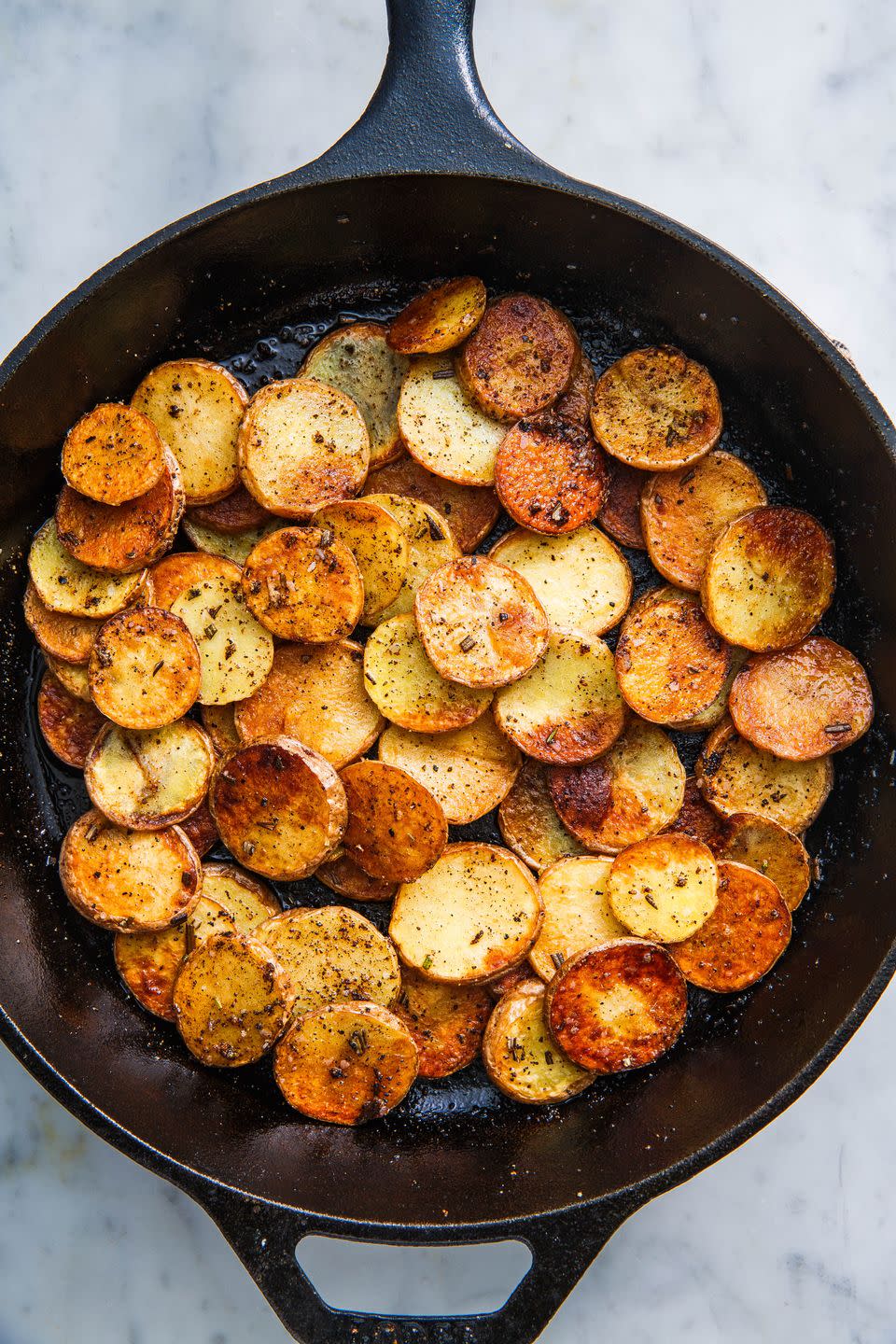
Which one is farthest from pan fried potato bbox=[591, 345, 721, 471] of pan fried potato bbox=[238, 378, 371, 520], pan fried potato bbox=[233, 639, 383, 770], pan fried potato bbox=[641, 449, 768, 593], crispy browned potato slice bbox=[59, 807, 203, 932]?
crispy browned potato slice bbox=[59, 807, 203, 932]

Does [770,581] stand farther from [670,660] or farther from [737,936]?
[737,936]

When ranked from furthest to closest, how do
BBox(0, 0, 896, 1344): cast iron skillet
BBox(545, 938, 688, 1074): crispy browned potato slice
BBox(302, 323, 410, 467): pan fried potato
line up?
BBox(302, 323, 410, 467): pan fried potato, BBox(545, 938, 688, 1074): crispy browned potato slice, BBox(0, 0, 896, 1344): cast iron skillet

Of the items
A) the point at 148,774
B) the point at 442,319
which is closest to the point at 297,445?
the point at 442,319

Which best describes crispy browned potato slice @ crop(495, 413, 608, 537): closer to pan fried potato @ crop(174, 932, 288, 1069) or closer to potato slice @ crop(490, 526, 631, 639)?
potato slice @ crop(490, 526, 631, 639)

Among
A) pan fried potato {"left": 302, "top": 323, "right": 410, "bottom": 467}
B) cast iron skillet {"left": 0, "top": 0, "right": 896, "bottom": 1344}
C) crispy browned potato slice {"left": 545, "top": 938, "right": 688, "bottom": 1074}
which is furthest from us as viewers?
pan fried potato {"left": 302, "top": 323, "right": 410, "bottom": 467}

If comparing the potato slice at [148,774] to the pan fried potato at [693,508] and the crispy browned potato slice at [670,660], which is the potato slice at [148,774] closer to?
the crispy browned potato slice at [670,660]

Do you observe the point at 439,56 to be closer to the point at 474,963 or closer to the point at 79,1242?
the point at 474,963

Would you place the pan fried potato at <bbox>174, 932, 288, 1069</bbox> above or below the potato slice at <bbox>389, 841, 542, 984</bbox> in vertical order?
below

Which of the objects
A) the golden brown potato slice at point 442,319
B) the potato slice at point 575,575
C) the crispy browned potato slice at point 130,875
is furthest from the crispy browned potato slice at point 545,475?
the crispy browned potato slice at point 130,875
